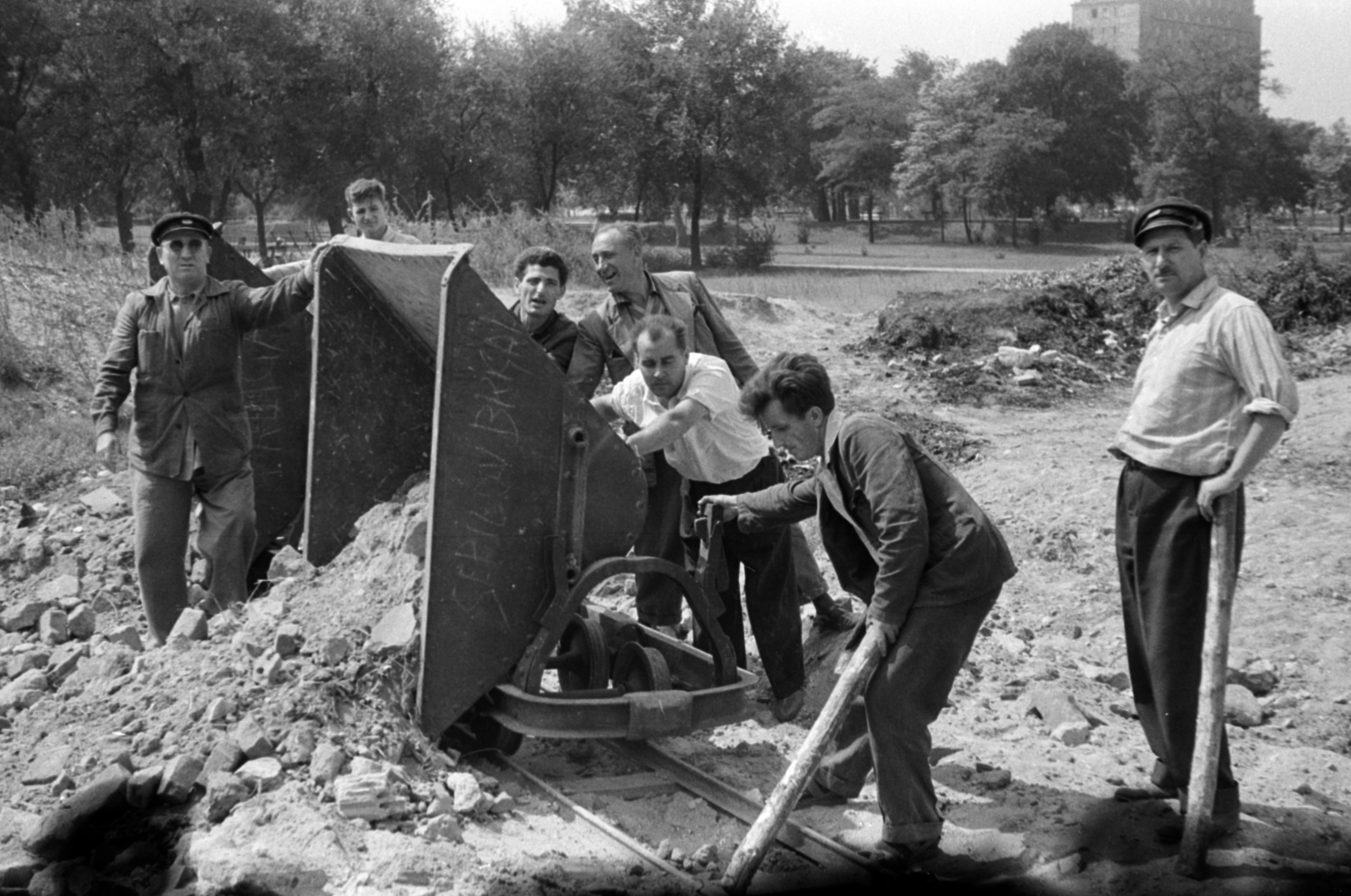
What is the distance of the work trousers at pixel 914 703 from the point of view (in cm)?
453

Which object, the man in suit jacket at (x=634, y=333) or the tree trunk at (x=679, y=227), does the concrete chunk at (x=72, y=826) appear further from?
the tree trunk at (x=679, y=227)

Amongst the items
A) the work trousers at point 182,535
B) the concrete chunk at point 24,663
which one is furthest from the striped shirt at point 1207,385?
the concrete chunk at point 24,663

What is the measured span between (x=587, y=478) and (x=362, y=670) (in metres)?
1.07

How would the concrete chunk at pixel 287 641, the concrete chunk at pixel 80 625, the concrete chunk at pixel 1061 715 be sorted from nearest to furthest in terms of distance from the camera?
the concrete chunk at pixel 287 641
the concrete chunk at pixel 1061 715
the concrete chunk at pixel 80 625

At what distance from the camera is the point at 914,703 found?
4.57m

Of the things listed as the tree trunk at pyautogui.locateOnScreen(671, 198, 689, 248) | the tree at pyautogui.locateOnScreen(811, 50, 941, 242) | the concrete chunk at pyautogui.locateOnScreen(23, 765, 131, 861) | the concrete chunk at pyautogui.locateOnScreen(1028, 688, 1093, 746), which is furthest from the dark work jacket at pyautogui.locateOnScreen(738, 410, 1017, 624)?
the tree at pyautogui.locateOnScreen(811, 50, 941, 242)

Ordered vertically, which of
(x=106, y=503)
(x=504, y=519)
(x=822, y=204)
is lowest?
(x=106, y=503)

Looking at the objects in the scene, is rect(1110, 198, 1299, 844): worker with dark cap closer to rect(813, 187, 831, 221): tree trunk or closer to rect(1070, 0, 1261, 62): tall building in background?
rect(1070, 0, 1261, 62): tall building in background

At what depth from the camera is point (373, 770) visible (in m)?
4.77

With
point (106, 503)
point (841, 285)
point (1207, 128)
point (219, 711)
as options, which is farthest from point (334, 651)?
point (1207, 128)

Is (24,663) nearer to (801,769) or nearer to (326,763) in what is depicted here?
(326,763)

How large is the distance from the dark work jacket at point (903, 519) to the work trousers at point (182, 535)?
10.4 ft

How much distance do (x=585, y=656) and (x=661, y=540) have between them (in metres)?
0.90

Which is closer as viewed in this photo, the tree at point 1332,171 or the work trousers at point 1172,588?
the work trousers at point 1172,588
